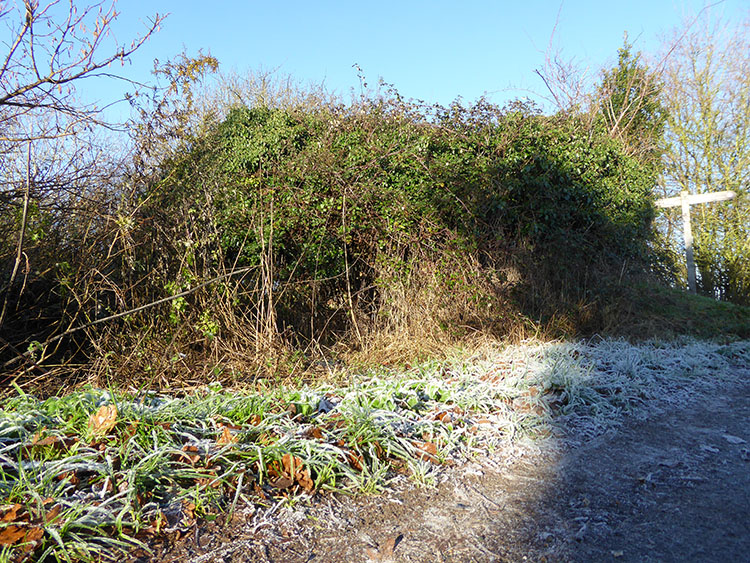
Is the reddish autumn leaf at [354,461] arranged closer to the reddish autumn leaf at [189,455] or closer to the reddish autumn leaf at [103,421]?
the reddish autumn leaf at [189,455]

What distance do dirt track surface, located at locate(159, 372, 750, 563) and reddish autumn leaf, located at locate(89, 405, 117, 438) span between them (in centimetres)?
76

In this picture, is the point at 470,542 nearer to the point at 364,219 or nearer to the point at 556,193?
the point at 364,219

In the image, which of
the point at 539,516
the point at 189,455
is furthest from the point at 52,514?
the point at 539,516

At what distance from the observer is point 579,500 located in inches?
97.8

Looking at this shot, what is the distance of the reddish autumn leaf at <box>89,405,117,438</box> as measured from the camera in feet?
8.18

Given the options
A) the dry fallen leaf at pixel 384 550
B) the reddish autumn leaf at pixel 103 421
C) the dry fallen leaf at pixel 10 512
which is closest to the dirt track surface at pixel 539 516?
the dry fallen leaf at pixel 384 550

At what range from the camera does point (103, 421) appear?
2.55 meters

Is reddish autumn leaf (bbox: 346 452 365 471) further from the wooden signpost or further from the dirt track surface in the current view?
the wooden signpost

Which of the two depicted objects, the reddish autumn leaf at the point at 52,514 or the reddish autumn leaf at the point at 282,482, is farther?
the reddish autumn leaf at the point at 282,482

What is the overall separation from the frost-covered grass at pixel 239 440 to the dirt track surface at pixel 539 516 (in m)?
0.17

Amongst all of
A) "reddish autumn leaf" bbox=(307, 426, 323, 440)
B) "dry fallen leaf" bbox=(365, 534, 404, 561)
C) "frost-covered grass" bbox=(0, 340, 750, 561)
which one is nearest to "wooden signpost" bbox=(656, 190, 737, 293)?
"frost-covered grass" bbox=(0, 340, 750, 561)

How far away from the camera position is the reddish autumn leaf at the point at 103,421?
249 centimetres

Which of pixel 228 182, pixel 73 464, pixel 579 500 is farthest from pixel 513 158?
pixel 73 464

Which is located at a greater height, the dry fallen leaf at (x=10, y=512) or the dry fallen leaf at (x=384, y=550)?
the dry fallen leaf at (x=10, y=512)
